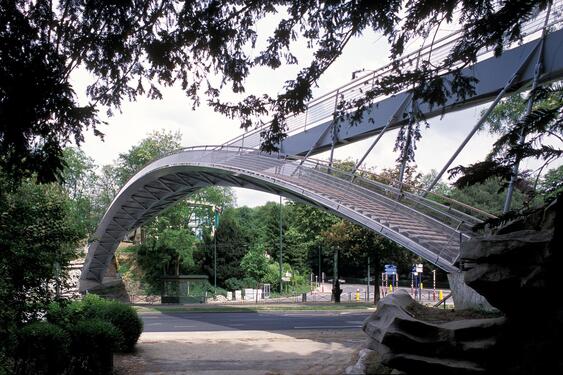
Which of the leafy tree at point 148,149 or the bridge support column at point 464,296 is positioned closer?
the bridge support column at point 464,296

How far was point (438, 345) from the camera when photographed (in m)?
6.68

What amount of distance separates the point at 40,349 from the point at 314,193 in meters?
11.8

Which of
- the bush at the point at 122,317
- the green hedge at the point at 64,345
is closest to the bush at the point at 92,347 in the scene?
the green hedge at the point at 64,345

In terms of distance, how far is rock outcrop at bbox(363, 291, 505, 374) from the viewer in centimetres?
634

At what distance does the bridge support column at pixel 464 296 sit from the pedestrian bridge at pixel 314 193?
487 millimetres

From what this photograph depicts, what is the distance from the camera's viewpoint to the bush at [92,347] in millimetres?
9008

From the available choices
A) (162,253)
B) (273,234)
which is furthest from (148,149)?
(273,234)

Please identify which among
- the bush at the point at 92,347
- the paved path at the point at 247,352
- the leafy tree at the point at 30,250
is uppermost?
the leafy tree at the point at 30,250

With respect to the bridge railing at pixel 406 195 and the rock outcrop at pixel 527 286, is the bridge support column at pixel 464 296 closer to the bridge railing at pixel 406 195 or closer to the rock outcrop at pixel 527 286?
the bridge railing at pixel 406 195

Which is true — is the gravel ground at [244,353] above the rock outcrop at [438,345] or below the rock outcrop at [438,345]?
below

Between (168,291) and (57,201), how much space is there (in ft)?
110

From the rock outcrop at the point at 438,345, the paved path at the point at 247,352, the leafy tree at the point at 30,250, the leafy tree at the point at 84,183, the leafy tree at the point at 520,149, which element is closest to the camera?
the leafy tree at the point at 520,149

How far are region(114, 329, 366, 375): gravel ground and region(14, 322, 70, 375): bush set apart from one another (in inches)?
81.7

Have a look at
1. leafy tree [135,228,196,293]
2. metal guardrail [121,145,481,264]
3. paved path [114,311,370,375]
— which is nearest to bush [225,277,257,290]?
leafy tree [135,228,196,293]
